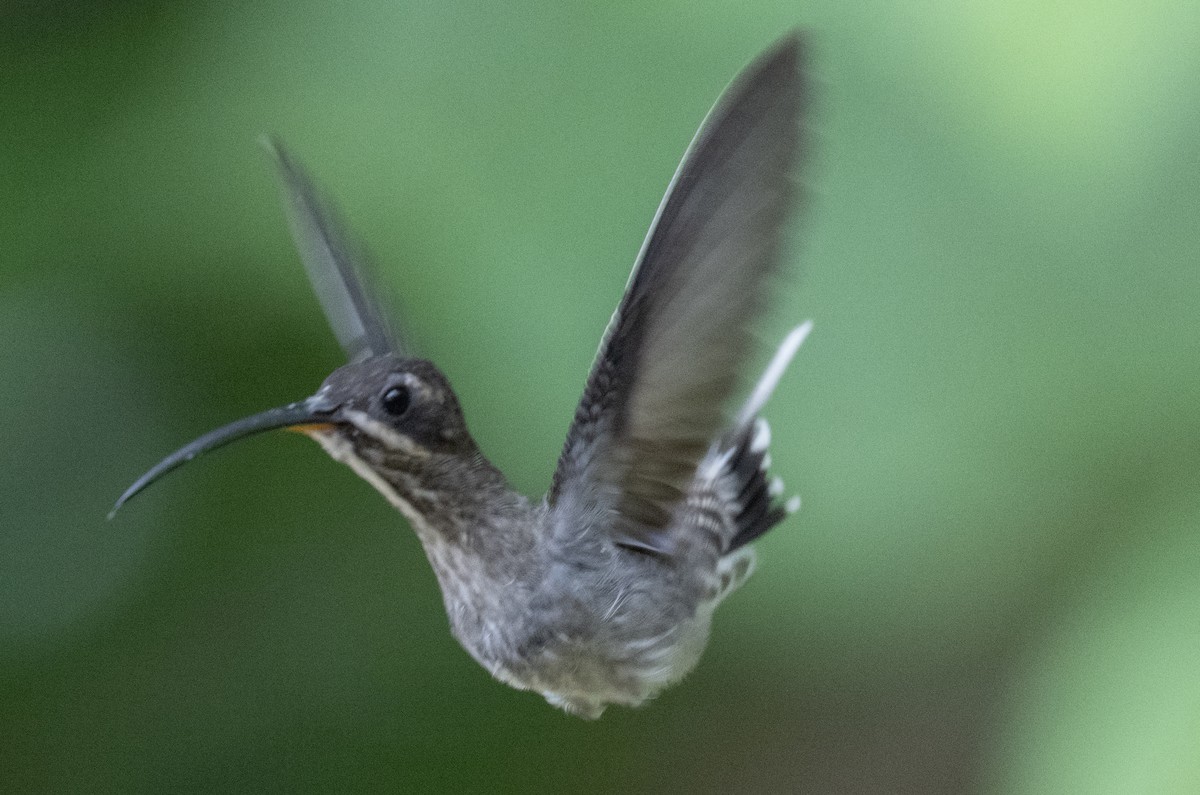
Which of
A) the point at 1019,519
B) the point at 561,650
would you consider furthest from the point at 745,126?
the point at 1019,519

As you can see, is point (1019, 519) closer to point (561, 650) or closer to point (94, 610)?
point (561, 650)

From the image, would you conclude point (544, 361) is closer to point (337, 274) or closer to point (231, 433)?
point (337, 274)

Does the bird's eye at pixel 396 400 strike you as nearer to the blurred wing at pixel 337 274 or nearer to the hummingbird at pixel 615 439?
the hummingbird at pixel 615 439

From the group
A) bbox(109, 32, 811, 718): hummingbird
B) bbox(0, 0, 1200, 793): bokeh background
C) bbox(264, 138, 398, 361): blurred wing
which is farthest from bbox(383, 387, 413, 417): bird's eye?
bbox(0, 0, 1200, 793): bokeh background

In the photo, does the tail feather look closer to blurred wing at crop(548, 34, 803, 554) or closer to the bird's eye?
blurred wing at crop(548, 34, 803, 554)

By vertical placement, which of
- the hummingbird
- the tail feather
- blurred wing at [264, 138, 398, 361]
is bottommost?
the tail feather

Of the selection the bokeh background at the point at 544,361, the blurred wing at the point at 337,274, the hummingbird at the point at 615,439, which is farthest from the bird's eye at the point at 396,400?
the bokeh background at the point at 544,361
